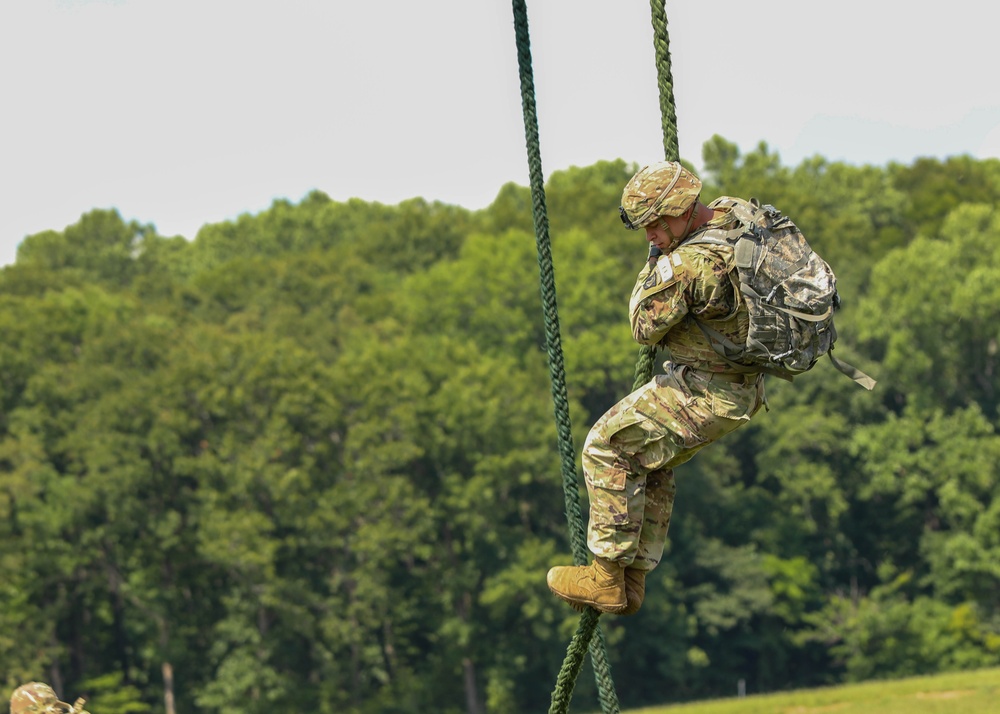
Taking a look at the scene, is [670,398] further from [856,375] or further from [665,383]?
[856,375]

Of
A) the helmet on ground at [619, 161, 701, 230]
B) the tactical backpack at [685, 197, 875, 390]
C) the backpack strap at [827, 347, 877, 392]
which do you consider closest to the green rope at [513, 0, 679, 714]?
the helmet on ground at [619, 161, 701, 230]

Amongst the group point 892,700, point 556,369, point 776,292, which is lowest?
point 892,700

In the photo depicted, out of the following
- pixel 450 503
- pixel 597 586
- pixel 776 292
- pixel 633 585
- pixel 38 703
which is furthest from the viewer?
pixel 450 503

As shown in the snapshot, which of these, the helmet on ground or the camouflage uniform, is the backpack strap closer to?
the camouflage uniform

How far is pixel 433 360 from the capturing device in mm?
51031

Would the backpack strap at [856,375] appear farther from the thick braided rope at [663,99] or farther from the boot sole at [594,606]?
the boot sole at [594,606]

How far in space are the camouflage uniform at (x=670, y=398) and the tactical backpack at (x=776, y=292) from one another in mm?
60

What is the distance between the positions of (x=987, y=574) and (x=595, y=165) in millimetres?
35416

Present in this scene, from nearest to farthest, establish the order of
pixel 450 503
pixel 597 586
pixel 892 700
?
pixel 597 586 < pixel 892 700 < pixel 450 503

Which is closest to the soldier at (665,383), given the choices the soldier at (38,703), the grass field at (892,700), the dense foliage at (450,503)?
the soldier at (38,703)

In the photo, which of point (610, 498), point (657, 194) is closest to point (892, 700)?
point (610, 498)

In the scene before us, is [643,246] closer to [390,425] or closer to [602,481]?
[390,425]

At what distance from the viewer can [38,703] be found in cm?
920

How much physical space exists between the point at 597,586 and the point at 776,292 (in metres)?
1.28
